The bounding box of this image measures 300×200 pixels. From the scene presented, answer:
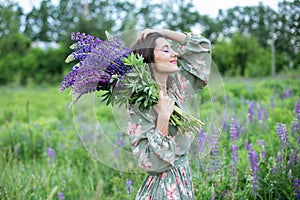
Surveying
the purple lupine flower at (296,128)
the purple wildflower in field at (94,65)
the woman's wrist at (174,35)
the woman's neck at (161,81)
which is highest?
the woman's wrist at (174,35)

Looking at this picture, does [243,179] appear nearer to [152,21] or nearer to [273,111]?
[273,111]

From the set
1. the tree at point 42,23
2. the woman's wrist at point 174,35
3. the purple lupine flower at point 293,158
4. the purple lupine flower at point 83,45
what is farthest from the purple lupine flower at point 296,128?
the tree at point 42,23

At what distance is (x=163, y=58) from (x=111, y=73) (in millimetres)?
273

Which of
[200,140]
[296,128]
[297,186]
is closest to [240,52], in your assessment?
[296,128]

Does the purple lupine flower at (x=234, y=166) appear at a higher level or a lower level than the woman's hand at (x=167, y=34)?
lower

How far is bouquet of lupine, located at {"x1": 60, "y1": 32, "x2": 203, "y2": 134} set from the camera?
1725 millimetres

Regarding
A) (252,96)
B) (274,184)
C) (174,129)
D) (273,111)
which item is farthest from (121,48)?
(252,96)

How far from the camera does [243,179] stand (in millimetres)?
2832

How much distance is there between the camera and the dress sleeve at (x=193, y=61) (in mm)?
2047

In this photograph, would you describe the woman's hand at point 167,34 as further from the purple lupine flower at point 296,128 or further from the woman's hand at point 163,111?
the purple lupine flower at point 296,128

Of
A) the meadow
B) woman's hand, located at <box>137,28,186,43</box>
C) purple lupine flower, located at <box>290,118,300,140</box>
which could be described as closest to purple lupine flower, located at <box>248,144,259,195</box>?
the meadow

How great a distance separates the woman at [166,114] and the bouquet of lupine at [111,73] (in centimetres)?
6

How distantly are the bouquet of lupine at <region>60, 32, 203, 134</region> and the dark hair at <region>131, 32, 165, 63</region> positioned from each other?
4cm

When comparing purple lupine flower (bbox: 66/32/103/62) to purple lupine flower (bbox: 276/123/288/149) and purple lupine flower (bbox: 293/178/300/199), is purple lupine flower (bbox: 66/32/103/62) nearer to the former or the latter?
purple lupine flower (bbox: 276/123/288/149)
